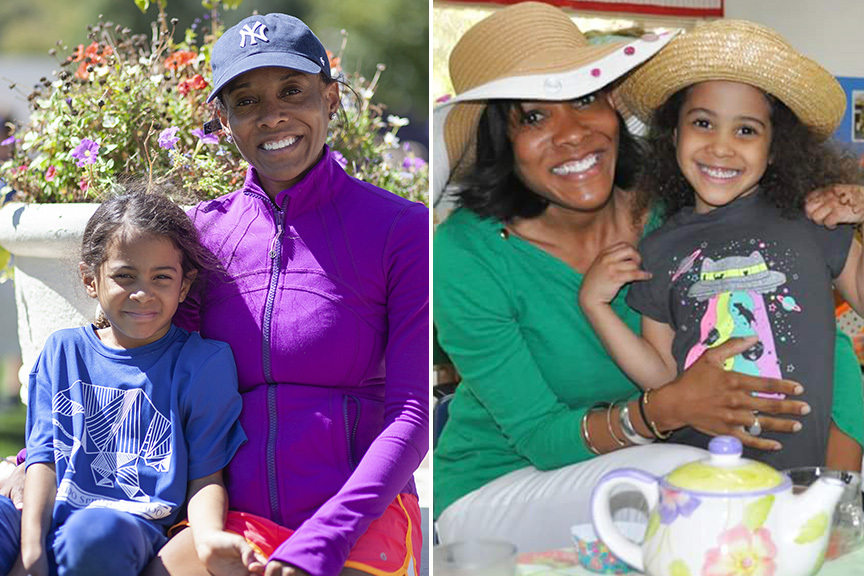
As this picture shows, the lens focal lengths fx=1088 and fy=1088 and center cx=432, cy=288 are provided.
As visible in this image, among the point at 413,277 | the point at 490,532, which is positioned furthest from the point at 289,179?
the point at 490,532

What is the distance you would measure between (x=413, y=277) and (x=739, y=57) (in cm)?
69

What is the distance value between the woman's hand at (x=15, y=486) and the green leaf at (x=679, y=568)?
1.18 metres

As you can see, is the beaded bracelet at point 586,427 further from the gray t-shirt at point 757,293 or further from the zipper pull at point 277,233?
the zipper pull at point 277,233

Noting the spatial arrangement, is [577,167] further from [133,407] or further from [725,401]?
[133,407]

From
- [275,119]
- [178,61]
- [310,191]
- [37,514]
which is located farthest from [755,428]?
[178,61]

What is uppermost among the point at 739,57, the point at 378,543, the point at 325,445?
the point at 739,57

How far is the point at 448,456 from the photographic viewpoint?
1762mm

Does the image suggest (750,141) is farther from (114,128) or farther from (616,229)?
(114,128)

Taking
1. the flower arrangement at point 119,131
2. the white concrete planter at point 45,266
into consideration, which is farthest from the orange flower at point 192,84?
the white concrete planter at point 45,266

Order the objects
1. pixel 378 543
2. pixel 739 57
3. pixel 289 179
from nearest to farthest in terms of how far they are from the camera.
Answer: pixel 739 57
pixel 378 543
pixel 289 179

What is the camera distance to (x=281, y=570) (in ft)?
5.77

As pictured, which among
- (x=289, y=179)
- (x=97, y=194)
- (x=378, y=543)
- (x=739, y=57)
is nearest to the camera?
(x=739, y=57)

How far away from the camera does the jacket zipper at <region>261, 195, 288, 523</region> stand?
1.94 metres

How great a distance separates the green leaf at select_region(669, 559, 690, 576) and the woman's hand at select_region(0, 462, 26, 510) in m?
1.18
